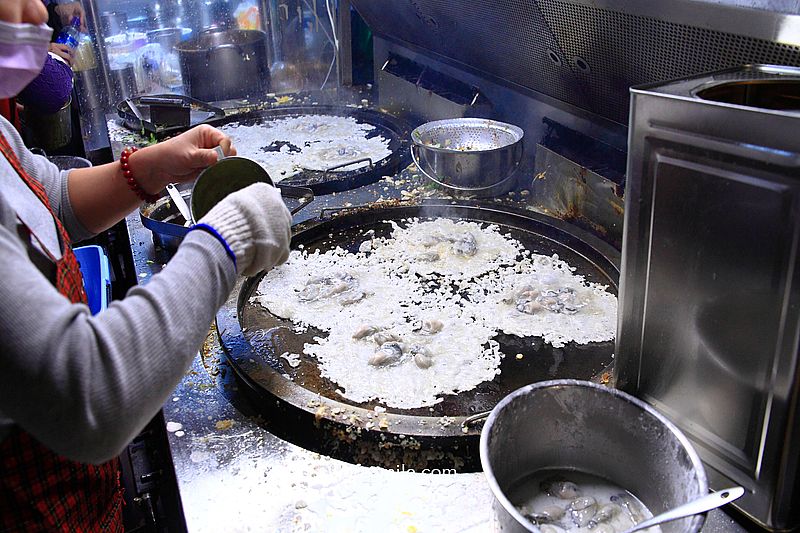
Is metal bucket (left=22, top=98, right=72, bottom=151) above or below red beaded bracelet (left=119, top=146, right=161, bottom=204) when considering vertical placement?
below

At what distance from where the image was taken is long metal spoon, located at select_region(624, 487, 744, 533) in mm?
841

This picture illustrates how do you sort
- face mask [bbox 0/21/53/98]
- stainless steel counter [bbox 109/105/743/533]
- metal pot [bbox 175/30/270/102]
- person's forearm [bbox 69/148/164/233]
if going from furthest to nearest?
metal pot [bbox 175/30/270/102] → person's forearm [bbox 69/148/164/233] → stainless steel counter [bbox 109/105/743/533] → face mask [bbox 0/21/53/98]

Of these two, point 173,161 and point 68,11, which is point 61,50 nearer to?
point 68,11

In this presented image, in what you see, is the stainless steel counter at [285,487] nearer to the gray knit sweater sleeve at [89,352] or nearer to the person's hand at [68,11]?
the gray knit sweater sleeve at [89,352]

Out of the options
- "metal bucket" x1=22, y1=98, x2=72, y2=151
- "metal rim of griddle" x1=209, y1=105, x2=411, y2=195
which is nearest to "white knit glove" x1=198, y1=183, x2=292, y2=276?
"metal rim of griddle" x1=209, y1=105, x2=411, y2=195

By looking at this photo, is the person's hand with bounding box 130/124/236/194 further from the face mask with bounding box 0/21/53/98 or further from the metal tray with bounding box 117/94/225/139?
the metal tray with bounding box 117/94/225/139

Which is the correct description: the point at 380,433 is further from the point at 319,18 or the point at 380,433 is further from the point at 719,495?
the point at 319,18

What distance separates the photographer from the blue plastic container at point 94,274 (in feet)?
6.49

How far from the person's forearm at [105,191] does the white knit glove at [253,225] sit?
68cm

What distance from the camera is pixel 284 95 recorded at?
4.68m

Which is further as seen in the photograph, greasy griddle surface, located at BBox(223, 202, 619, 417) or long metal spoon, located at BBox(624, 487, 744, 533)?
greasy griddle surface, located at BBox(223, 202, 619, 417)

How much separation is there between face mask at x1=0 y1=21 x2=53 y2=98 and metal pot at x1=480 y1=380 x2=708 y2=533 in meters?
0.97

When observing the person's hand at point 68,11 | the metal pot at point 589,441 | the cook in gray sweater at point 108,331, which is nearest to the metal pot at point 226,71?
the person's hand at point 68,11

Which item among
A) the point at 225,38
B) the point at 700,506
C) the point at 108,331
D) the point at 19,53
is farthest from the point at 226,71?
the point at 700,506
